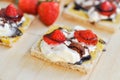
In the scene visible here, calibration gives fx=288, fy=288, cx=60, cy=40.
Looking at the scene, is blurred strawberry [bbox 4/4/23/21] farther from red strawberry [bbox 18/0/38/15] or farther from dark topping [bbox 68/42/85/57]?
dark topping [bbox 68/42/85/57]

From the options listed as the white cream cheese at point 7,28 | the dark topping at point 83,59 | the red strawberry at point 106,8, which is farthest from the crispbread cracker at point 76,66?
the red strawberry at point 106,8

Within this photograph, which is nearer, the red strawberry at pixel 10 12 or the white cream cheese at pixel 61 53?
the white cream cheese at pixel 61 53

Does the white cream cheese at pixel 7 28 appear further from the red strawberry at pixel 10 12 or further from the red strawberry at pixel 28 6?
the red strawberry at pixel 28 6

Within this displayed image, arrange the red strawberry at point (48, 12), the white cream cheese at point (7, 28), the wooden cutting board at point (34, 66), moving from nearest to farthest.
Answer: the wooden cutting board at point (34, 66), the white cream cheese at point (7, 28), the red strawberry at point (48, 12)

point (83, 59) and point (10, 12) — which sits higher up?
point (10, 12)

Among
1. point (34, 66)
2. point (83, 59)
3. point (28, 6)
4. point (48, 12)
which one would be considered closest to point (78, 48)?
point (83, 59)

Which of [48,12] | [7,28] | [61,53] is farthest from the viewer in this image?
[48,12]

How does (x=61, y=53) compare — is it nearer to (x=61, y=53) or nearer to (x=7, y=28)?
(x=61, y=53)

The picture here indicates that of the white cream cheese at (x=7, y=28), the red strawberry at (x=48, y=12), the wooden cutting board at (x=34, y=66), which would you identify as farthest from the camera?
the red strawberry at (x=48, y=12)

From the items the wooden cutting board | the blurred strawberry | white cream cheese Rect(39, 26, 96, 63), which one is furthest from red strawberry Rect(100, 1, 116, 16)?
the blurred strawberry
